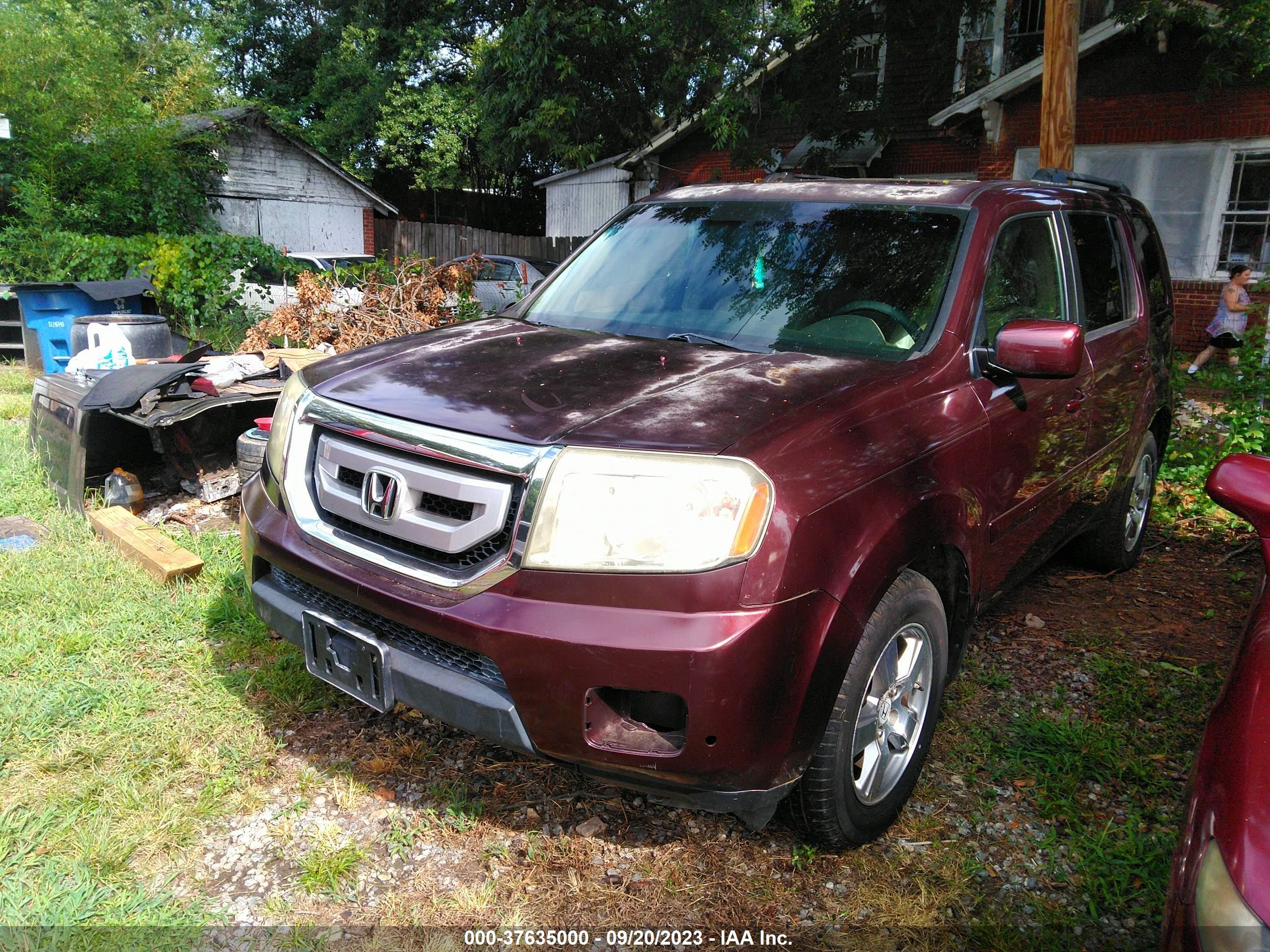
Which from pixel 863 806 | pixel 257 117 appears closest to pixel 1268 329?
pixel 863 806

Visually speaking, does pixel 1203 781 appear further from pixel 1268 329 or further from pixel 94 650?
pixel 1268 329

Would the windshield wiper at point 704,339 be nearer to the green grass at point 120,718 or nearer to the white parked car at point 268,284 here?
the green grass at point 120,718

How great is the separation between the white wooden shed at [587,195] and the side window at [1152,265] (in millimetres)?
15200

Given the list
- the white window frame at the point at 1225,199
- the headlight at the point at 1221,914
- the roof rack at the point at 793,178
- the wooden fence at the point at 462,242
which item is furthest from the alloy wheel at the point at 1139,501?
the wooden fence at the point at 462,242

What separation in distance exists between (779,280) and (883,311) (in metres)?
0.40

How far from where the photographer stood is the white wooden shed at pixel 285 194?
67.4ft

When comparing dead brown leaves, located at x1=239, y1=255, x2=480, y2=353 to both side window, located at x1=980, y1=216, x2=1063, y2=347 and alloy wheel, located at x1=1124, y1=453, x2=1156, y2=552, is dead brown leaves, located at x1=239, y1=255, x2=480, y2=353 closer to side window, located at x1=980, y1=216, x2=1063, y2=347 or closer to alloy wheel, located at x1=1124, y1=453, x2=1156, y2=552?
side window, located at x1=980, y1=216, x2=1063, y2=347

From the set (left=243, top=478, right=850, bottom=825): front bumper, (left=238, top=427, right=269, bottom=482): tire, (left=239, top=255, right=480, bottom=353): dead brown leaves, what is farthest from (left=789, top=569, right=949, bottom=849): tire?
(left=239, top=255, right=480, bottom=353): dead brown leaves

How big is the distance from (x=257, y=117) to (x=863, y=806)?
73.3 ft

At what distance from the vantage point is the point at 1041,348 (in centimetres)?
283

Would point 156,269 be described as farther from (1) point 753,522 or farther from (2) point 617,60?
(1) point 753,522

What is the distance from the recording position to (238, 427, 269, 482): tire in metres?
4.68

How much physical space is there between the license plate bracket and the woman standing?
34.7ft

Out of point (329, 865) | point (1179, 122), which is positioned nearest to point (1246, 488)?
point (329, 865)
